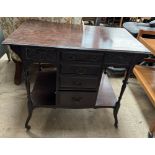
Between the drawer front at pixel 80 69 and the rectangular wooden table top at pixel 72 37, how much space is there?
14 centimetres

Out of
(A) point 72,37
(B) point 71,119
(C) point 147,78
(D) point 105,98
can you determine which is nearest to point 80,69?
(A) point 72,37

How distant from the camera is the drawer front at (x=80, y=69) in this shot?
115 cm

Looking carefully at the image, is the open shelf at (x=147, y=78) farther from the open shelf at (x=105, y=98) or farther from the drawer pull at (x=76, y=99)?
the drawer pull at (x=76, y=99)

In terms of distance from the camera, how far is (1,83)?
1.87 metres

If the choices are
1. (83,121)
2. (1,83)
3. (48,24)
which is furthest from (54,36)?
(1,83)

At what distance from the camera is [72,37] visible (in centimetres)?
120

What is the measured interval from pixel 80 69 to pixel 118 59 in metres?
0.24

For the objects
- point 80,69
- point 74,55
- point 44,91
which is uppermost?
point 74,55

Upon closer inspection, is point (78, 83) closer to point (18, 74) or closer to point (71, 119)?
point (71, 119)

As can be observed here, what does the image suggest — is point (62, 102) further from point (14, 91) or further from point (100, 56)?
point (14, 91)

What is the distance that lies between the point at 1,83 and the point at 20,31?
85 cm

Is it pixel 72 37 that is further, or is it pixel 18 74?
pixel 18 74

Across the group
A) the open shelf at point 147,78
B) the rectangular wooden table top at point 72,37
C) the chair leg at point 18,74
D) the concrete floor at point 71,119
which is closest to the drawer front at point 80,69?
the rectangular wooden table top at point 72,37

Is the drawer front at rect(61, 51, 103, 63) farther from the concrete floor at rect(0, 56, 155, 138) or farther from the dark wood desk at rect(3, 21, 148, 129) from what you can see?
the concrete floor at rect(0, 56, 155, 138)
